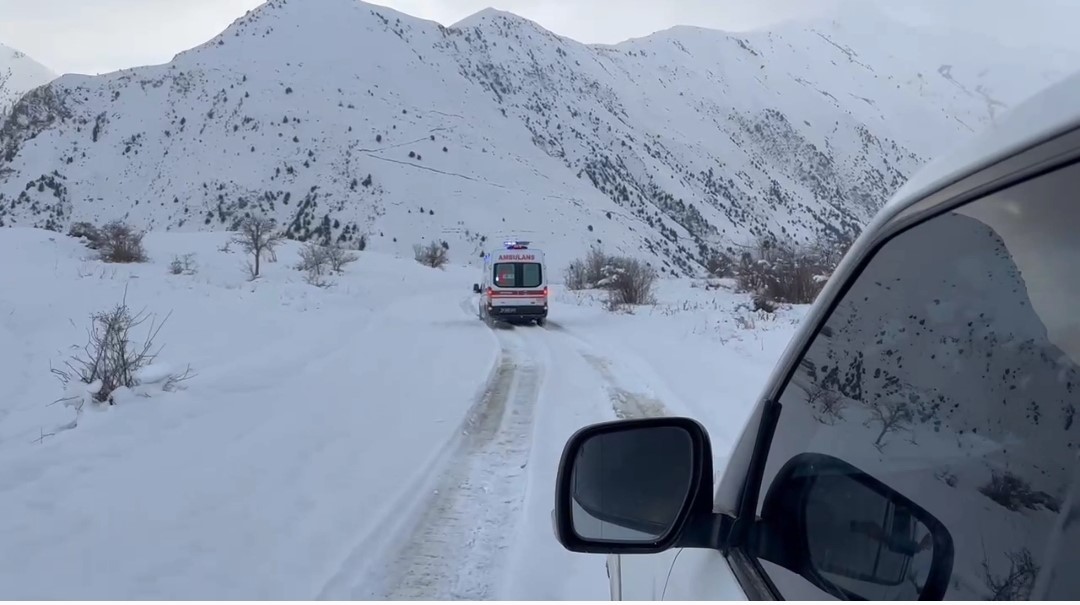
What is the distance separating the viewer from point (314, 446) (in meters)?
7.20

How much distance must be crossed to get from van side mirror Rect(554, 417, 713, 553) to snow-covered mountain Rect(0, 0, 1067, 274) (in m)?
58.4

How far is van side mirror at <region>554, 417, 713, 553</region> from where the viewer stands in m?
1.84

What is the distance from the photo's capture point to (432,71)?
310ft

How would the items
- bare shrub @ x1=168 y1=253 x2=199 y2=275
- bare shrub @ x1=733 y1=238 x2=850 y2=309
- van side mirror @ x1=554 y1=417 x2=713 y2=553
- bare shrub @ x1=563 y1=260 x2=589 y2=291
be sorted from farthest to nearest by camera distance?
bare shrub @ x1=563 y1=260 x2=589 y2=291, bare shrub @ x1=168 y1=253 x2=199 y2=275, bare shrub @ x1=733 y1=238 x2=850 y2=309, van side mirror @ x1=554 y1=417 x2=713 y2=553

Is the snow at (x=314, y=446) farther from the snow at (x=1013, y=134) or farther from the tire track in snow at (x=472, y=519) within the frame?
the snow at (x=1013, y=134)

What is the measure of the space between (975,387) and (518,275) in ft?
64.8

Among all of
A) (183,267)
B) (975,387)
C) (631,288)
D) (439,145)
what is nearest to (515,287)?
(631,288)

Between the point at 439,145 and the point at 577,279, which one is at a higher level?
the point at 439,145

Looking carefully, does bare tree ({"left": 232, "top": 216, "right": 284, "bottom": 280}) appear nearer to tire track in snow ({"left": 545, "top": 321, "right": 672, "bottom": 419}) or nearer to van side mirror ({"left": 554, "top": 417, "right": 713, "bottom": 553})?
tire track in snow ({"left": 545, "top": 321, "right": 672, "bottom": 419})

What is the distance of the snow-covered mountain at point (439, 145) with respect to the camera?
70188 millimetres

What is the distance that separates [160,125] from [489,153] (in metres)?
33.0

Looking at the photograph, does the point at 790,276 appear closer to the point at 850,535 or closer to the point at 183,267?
the point at 183,267

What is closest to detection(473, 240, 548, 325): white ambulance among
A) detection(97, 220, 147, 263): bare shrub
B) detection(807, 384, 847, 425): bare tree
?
detection(97, 220, 147, 263): bare shrub

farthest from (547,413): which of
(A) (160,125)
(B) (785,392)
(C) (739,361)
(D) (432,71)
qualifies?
(D) (432,71)
